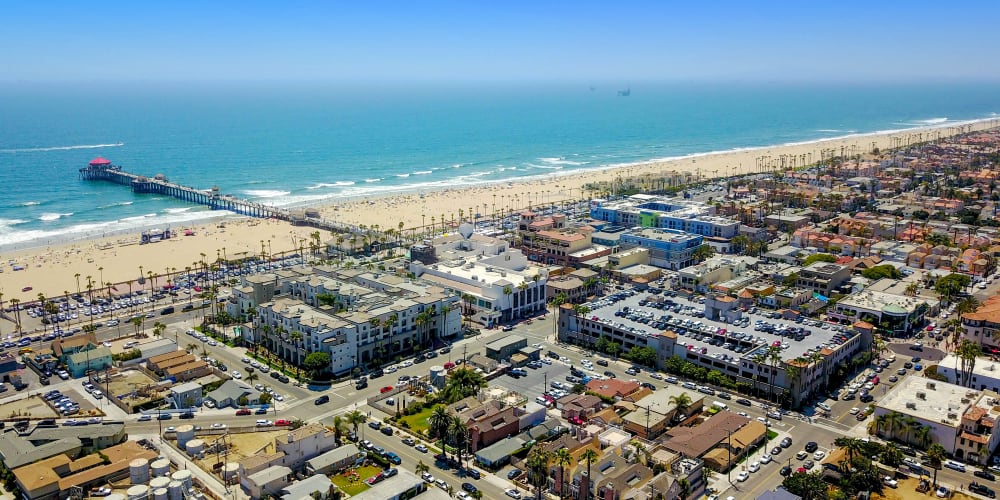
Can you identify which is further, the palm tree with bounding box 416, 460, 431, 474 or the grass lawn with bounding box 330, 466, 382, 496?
the palm tree with bounding box 416, 460, 431, 474

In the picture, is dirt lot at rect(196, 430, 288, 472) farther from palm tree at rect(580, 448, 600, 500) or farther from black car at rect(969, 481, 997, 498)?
black car at rect(969, 481, 997, 498)

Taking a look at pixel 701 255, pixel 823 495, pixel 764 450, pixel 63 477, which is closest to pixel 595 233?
pixel 701 255

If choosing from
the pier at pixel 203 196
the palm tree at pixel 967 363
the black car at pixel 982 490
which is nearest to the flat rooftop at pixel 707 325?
the palm tree at pixel 967 363

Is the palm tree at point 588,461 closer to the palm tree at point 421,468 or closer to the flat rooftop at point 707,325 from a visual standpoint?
the palm tree at point 421,468

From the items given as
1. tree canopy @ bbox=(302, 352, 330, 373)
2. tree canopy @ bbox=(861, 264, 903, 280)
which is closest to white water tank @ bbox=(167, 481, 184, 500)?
tree canopy @ bbox=(302, 352, 330, 373)

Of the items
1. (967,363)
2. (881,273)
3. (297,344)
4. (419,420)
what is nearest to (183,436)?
(297,344)

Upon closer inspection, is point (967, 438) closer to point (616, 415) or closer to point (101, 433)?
point (616, 415)
